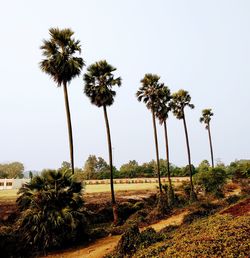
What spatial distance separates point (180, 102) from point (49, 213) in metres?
29.7

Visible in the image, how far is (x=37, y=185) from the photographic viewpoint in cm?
1494

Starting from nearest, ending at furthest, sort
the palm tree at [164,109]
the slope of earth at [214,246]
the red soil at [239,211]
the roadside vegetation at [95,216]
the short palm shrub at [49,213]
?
the slope of earth at [214,246] < the roadside vegetation at [95,216] < the short palm shrub at [49,213] < the red soil at [239,211] < the palm tree at [164,109]

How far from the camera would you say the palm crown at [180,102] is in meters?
40.2

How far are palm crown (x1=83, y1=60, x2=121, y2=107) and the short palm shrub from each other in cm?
1109

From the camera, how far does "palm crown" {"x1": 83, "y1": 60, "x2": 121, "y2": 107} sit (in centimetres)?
2484

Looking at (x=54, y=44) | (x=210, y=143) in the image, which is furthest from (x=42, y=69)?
(x=210, y=143)

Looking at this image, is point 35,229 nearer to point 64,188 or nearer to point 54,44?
point 64,188

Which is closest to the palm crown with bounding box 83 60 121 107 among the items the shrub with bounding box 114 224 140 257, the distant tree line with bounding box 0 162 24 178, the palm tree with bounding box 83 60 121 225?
the palm tree with bounding box 83 60 121 225

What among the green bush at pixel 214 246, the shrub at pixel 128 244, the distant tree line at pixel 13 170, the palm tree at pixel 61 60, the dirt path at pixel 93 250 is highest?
the palm tree at pixel 61 60

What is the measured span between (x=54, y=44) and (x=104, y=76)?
503cm

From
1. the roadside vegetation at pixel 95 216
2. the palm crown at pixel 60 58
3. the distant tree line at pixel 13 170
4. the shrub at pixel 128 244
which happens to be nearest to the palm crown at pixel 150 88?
the roadside vegetation at pixel 95 216

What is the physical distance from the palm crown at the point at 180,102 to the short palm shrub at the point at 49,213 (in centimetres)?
2775

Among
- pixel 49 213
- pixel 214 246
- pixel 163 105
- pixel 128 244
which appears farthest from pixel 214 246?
pixel 163 105

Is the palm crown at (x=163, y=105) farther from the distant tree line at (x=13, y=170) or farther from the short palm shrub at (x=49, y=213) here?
the distant tree line at (x=13, y=170)
